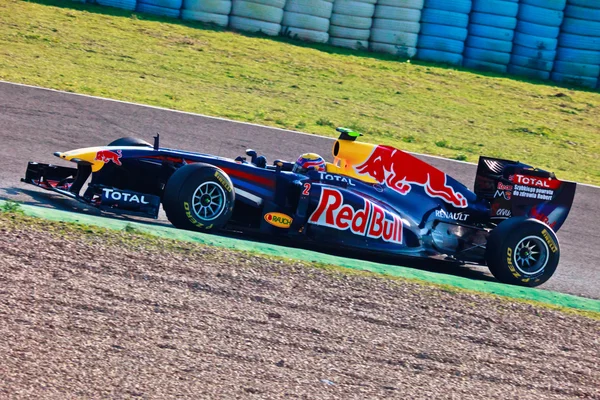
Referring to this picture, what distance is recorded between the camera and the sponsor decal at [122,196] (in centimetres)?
704

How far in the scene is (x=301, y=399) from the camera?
14.1 feet

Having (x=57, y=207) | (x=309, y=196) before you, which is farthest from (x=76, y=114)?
(x=309, y=196)

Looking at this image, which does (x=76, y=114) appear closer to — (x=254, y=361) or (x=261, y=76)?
(x=261, y=76)

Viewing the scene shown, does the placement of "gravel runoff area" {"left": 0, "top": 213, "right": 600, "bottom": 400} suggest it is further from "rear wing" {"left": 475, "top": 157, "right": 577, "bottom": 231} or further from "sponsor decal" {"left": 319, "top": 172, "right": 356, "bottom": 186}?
"rear wing" {"left": 475, "top": 157, "right": 577, "bottom": 231}

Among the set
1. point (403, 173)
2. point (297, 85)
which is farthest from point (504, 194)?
point (297, 85)

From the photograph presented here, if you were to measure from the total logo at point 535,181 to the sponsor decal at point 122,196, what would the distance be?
3.63m

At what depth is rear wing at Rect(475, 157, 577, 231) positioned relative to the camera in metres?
8.23

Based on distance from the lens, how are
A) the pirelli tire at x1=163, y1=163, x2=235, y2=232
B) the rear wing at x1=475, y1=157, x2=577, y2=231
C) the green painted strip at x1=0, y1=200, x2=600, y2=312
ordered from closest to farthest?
1. the green painted strip at x1=0, y1=200, x2=600, y2=312
2. the pirelli tire at x1=163, y1=163, x2=235, y2=232
3. the rear wing at x1=475, y1=157, x2=577, y2=231

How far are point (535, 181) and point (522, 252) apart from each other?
2.69 ft

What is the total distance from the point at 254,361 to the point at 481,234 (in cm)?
420

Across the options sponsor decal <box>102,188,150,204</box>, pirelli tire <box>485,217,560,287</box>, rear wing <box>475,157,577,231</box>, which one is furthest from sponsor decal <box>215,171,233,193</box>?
rear wing <box>475,157,577,231</box>

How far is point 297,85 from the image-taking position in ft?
49.9

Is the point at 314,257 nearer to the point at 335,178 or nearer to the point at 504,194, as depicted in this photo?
the point at 335,178

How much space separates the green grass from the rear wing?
4.34 meters
